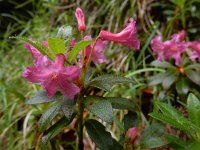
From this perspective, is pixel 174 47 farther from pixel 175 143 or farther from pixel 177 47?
pixel 175 143

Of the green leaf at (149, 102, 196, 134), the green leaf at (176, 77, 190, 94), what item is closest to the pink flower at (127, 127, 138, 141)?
the green leaf at (149, 102, 196, 134)

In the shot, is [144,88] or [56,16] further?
[56,16]

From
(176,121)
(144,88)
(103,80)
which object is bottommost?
(144,88)

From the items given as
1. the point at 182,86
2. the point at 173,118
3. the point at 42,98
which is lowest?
the point at 182,86

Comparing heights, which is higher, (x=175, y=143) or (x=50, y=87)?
(x=50, y=87)

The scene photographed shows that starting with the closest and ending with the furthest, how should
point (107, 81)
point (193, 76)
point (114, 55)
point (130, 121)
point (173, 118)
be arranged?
point (173, 118) < point (107, 81) < point (130, 121) < point (193, 76) < point (114, 55)

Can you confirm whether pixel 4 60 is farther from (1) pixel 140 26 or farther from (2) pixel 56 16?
(1) pixel 140 26

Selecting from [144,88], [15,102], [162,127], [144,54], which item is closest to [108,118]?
[162,127]

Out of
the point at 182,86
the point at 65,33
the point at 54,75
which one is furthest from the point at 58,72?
the point at 182,86
